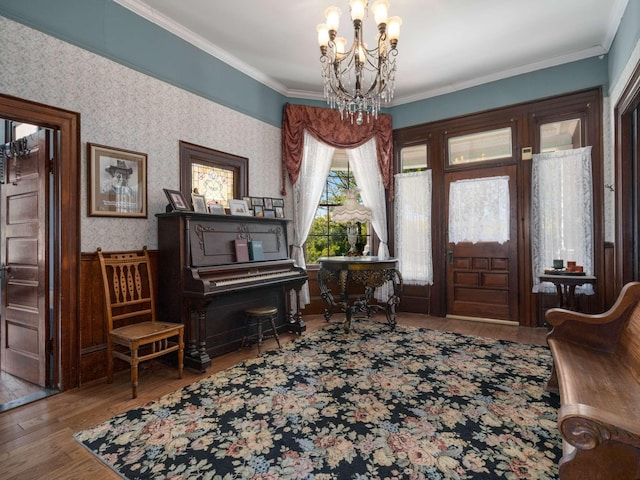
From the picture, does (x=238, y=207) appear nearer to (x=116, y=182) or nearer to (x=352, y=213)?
(x=116, y=182)

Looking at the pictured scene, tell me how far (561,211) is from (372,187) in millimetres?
2513

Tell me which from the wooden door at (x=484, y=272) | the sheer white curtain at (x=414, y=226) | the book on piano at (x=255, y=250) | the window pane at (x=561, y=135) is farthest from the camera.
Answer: the sheer white curtain at (x=414, y=226)

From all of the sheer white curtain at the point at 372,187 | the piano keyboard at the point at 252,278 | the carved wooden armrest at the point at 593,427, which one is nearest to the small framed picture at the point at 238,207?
the piano keyboard at the point at 252,278

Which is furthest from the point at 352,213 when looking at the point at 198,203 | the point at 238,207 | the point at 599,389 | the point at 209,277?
the point at 599,389

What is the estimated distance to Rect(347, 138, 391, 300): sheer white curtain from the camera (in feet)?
17.5

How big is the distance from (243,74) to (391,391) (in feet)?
13.5

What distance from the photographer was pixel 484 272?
16.0 feet

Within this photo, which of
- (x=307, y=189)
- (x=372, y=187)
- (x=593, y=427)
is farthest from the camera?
(x=372, y=187)

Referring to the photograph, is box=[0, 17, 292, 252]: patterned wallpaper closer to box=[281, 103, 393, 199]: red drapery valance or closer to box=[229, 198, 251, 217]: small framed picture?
box=[229, 198, 251, 217]: small framed picture

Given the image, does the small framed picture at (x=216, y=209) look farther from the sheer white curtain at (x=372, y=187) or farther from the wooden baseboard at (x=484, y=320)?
the wooden baseboard at (x=484, y=320)

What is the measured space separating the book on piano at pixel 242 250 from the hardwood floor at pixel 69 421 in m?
0.99

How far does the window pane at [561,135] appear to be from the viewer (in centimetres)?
437

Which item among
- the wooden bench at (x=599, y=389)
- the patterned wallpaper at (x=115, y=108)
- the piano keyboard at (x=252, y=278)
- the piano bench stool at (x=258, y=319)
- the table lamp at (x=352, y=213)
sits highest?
the patterned wallpaper at (x=115, y=108)

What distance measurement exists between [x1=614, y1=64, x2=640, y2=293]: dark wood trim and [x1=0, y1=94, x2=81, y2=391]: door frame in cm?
493
